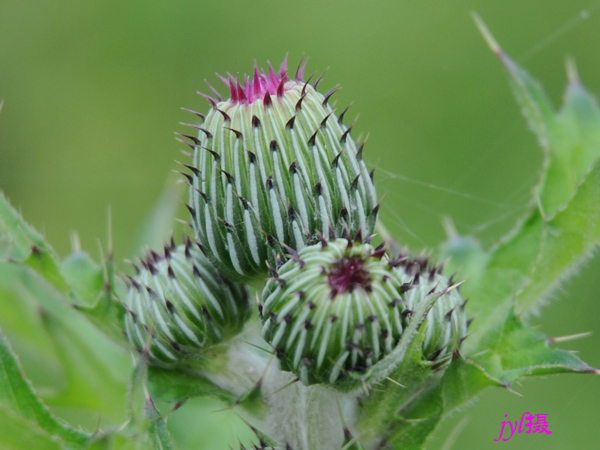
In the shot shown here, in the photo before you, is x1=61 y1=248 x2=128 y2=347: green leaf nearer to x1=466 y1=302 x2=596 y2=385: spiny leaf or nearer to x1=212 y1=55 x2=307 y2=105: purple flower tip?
x1=212 y1=55 x2=307 y2=105: purple flower tip

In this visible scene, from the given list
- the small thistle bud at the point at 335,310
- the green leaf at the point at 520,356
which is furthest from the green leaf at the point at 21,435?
the green leaf at the point at 520,356

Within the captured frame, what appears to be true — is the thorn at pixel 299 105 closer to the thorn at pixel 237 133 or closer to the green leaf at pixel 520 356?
the thorn at pixel 237 133

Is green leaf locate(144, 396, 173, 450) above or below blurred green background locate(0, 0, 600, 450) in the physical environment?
below

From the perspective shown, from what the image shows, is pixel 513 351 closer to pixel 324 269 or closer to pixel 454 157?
pixel 324 269

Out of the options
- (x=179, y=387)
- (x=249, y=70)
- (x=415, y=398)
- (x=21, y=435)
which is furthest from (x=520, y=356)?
(x=249, y=70)

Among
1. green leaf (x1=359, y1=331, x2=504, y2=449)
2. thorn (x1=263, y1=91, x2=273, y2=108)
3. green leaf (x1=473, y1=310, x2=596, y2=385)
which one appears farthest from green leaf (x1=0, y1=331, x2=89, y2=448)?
green leaf (x1=473, y1=310, x2=596, y2=385)

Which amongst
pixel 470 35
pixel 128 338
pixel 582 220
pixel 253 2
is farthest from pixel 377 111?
pixel 128 338

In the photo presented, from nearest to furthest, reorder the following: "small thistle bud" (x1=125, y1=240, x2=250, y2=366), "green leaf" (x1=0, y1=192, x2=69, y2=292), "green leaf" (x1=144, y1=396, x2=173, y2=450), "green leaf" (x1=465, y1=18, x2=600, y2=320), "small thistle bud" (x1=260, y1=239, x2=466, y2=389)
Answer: "small thistle bud" (x1=260, y1=239, x2=466, y2=389)
"green leaf" (x1=144, y1=396, x2=173, y2=450)
"small thistle bud" (x1=125, y1=240, x2=250, y2=366)
"green leaf" (x1=0, y1=192, x2=69, y2=292)
"green leaf" (x1=465, y1=18, x2=600, y2=320)
